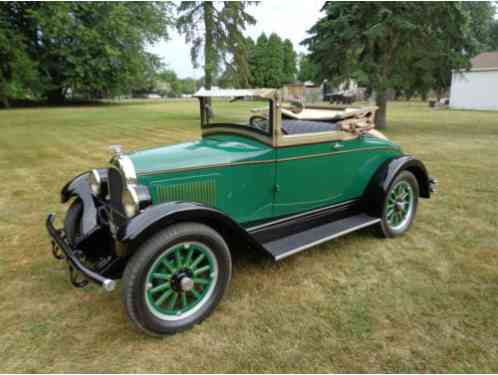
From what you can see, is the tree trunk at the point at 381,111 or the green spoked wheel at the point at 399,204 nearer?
the green spoked wheel at the point at 399,204

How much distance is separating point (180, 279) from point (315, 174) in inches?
66.4

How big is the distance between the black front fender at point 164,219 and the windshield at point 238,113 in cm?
92

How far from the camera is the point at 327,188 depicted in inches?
139

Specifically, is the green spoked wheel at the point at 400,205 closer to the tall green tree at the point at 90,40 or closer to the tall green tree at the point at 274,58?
the tall green tree at the point at 90,40

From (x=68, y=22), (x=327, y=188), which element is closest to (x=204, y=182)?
(x=327, y=188)

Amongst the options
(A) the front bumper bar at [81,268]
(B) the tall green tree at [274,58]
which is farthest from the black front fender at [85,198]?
(B) the tall green tree at [274,58]

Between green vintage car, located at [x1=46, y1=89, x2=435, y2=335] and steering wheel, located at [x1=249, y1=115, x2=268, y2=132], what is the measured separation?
0.02m

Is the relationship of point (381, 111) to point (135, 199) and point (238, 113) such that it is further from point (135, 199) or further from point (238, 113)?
point (135, 199)

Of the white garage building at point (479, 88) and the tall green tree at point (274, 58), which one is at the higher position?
the tall green tree at point (274, 58)

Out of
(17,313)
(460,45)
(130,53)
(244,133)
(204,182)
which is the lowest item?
(17,313)

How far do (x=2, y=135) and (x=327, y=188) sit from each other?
43.1ft

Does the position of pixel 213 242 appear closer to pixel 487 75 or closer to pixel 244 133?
pixel 244 133

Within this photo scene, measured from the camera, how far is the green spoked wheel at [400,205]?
3.82 m

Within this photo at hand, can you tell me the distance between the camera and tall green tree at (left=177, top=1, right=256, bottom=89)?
1803cm
